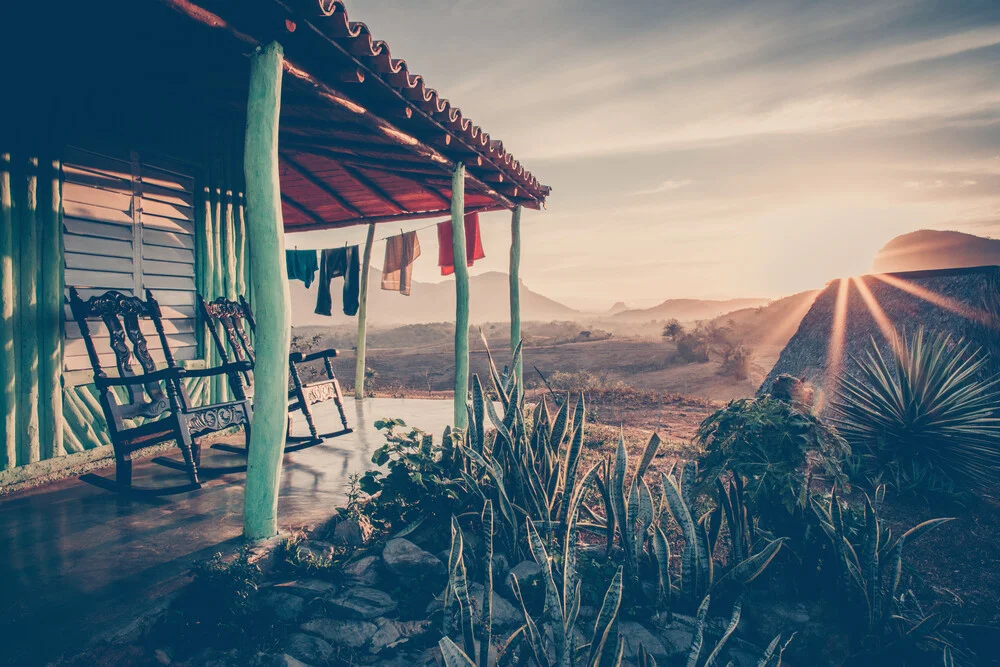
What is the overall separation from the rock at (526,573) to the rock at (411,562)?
1.27ft

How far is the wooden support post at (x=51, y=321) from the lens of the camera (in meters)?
3.80

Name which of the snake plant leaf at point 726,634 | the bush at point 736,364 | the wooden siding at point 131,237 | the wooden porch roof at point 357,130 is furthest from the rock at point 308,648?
the bush at point 736,364

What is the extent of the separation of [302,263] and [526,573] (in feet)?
20.7

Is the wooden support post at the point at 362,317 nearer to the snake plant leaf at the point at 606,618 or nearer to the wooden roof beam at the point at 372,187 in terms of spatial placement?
the wooden roof beam at the point at 372,187

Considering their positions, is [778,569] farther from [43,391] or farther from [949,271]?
[43,391]

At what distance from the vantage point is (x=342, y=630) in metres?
2.26

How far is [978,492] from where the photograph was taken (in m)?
4.45

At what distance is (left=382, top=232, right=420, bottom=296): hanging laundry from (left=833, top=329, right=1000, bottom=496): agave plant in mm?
5802

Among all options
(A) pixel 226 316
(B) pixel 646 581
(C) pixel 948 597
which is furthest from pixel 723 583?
(A) pixel 226 316

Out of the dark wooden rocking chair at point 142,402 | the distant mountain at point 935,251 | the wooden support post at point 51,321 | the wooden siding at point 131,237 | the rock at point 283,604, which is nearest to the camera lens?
the rock at point 283,604

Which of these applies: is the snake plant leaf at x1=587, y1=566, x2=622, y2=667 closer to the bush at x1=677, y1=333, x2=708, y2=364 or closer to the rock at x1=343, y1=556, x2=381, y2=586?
the rock at x1=343, y1=556, x2=381, y2=586

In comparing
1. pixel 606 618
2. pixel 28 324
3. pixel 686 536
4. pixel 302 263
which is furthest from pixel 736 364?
pixel 28 324

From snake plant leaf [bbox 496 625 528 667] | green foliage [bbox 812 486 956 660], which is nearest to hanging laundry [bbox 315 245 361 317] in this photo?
snake plant leaf [bbox 496 625 528 667]

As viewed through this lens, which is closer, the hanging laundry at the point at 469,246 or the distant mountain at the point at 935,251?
the hanging laundry at the point at 469,246
